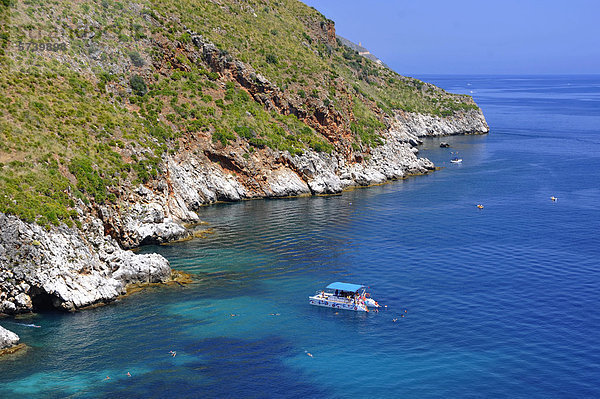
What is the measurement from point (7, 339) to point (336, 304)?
116ft

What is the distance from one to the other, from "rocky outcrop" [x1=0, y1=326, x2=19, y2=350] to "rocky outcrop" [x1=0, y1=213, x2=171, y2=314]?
649 centimetres

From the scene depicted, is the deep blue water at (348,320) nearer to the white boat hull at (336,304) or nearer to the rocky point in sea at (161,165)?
the white boat hull at (336,304)

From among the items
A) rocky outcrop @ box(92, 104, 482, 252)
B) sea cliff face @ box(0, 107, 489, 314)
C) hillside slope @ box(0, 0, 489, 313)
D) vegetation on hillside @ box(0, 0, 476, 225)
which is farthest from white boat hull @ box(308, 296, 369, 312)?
vegetation on hillside @ box(0, 0, 476, 225)

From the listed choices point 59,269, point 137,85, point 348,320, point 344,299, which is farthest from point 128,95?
point 348,320

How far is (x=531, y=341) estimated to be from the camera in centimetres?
6066

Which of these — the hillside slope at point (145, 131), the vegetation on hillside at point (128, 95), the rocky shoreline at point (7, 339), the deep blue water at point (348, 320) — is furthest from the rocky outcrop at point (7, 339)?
the vegetation on hillside at point (128, 95)

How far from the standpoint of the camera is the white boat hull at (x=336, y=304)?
69.1 m

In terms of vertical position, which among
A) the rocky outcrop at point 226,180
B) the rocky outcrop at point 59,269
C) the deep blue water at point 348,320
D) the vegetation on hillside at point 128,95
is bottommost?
the deep blue water at point 348,320

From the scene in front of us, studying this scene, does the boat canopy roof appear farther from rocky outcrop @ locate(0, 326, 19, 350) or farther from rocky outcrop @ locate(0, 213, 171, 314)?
rocky outcrop @ locate(0, 326, 19, 350)

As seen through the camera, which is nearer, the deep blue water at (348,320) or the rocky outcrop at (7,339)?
the deep blue water at (348,320)

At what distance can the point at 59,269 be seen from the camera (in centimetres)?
6631

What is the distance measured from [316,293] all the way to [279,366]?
18.8 meters

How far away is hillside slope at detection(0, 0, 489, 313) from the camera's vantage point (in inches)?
2773

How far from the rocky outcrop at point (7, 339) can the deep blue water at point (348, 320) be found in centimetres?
170
